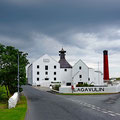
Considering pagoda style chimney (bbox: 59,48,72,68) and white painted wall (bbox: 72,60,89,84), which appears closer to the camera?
white painted wall (bbox: 72,60,89,84)

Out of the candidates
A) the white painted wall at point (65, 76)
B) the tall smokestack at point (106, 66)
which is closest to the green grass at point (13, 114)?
the tall smokestack at point (106, 66)

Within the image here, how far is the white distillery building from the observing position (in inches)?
2595

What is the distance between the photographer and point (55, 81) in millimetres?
69562

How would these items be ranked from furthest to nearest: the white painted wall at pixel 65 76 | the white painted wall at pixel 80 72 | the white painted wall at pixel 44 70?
the white painted wall at pixel 65 76
the white painted wall at pixel 44 70
the white painted wall at pixel 80 72

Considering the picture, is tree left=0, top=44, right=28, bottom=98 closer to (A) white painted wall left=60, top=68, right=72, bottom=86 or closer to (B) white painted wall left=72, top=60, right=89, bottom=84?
(B) white painted wall left=72, top=60, right=89, bottom=84

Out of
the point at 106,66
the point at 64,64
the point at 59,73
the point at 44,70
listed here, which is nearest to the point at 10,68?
the point at 106,66

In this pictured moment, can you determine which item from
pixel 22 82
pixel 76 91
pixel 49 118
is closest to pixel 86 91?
pixel 76 91

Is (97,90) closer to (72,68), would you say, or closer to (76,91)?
(76,91)

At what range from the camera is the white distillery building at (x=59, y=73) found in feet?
216

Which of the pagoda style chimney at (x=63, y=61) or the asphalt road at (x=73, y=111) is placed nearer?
the asphalt road at (x=73, y=111)

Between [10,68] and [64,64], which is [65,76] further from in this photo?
[10,68]

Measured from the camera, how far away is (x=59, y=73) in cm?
7069

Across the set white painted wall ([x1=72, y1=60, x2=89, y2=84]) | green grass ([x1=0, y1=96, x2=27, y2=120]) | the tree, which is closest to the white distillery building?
white painted wall ([x1=72, y1=60, x2=89, y2=84])

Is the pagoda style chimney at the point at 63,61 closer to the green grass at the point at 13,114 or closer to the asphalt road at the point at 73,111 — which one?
the asphalt road at the point at 73,111
